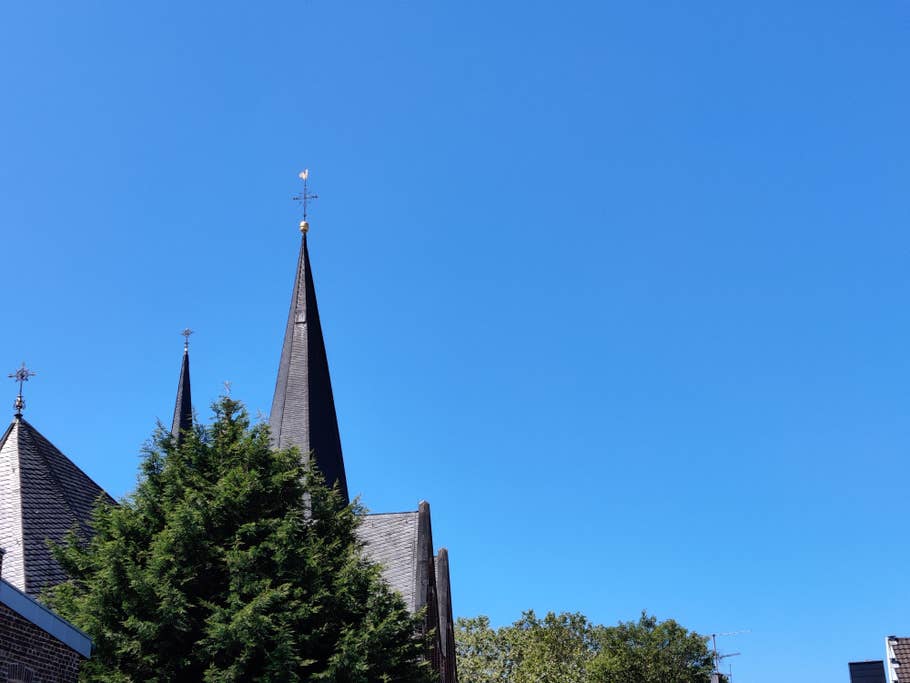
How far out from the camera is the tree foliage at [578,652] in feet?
222

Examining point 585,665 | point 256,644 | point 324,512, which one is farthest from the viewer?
point 585,665

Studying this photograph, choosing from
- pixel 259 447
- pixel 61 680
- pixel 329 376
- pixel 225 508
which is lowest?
pixel 61 680

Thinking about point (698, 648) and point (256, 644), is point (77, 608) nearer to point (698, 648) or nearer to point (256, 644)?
point (256, 644)

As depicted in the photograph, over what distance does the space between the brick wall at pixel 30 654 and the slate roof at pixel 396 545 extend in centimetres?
1973

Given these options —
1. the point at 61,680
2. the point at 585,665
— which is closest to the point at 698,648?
the point at 585,665

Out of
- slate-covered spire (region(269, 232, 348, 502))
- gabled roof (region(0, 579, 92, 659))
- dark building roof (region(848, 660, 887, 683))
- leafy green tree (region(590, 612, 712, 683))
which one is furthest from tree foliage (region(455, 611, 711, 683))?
gabled roof (region(0, 579, 92, 659))

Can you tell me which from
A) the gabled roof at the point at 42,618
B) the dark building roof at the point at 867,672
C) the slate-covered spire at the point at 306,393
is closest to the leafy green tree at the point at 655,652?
the dark building roof at the point at 867,672

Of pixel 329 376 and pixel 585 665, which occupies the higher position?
pixel 329 376

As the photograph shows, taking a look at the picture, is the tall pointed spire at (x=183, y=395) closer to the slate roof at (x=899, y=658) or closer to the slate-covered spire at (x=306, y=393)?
the slate-covered spire at (x=306, y=393)

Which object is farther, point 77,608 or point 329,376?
point 329,376

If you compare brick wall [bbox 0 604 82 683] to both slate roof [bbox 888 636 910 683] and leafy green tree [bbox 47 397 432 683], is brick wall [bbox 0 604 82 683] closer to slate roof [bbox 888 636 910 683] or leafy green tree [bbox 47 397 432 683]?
leafy green tree [bbox 47 397 432 683]

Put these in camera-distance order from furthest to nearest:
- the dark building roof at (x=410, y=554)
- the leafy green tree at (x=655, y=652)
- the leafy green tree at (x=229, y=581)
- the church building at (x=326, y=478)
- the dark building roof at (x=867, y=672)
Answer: the leafy green tree at (x=655, y=652)
the dark building roof at (x=867, y=672)
the dark building roof at (x=410, y=554)
the church building at (x=326, y=478)
the leafy green tree at (x=229, y=581)

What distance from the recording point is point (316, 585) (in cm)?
2289

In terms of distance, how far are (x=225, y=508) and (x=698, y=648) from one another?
7559 centimetres
